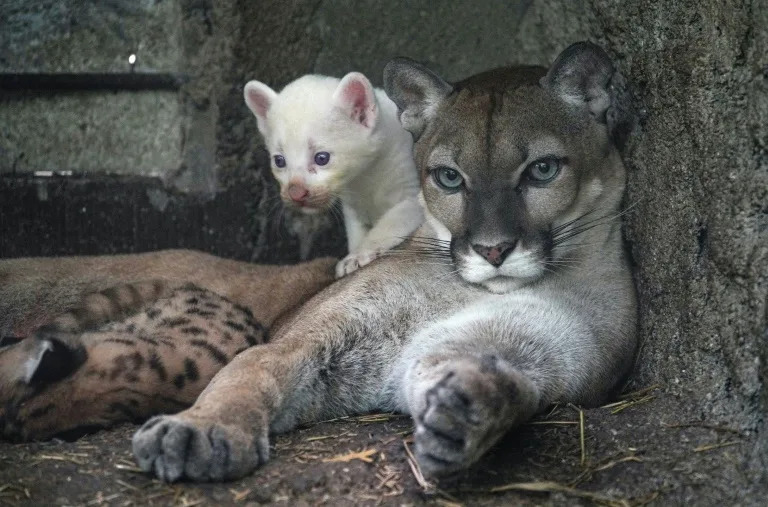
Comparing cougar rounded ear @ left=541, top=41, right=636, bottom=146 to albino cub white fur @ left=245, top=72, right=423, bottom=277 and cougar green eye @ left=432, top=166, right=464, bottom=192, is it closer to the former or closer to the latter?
cougar green eye @ left=432, top=166, right=464, bottom=192

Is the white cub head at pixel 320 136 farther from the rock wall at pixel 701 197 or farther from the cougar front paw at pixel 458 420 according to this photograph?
the cougar front paw at pixel 458 420

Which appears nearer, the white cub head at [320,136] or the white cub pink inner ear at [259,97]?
the white cub head at [320,136]

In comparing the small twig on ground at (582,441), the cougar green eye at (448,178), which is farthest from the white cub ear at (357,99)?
the small twig on ground at (582,441)

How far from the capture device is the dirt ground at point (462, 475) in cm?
335

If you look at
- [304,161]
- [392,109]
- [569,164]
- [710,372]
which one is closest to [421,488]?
[710,372]

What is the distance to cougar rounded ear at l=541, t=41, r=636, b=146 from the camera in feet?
14.2

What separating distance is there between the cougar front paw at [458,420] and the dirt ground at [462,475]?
0.15 metres

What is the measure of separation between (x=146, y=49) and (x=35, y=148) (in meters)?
0.87

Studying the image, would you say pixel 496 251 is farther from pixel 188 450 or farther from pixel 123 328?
pixel 123 328

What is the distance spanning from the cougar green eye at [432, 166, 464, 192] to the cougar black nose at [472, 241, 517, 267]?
1.18 ft

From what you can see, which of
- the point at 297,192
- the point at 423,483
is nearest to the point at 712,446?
the point at 423,483

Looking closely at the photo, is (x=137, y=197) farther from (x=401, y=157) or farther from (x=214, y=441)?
(x=214, y=441)

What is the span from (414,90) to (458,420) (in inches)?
76.1

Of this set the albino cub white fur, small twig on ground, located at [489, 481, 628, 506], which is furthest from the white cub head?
small twig on ground, located at [489, 481, 628, 506]
